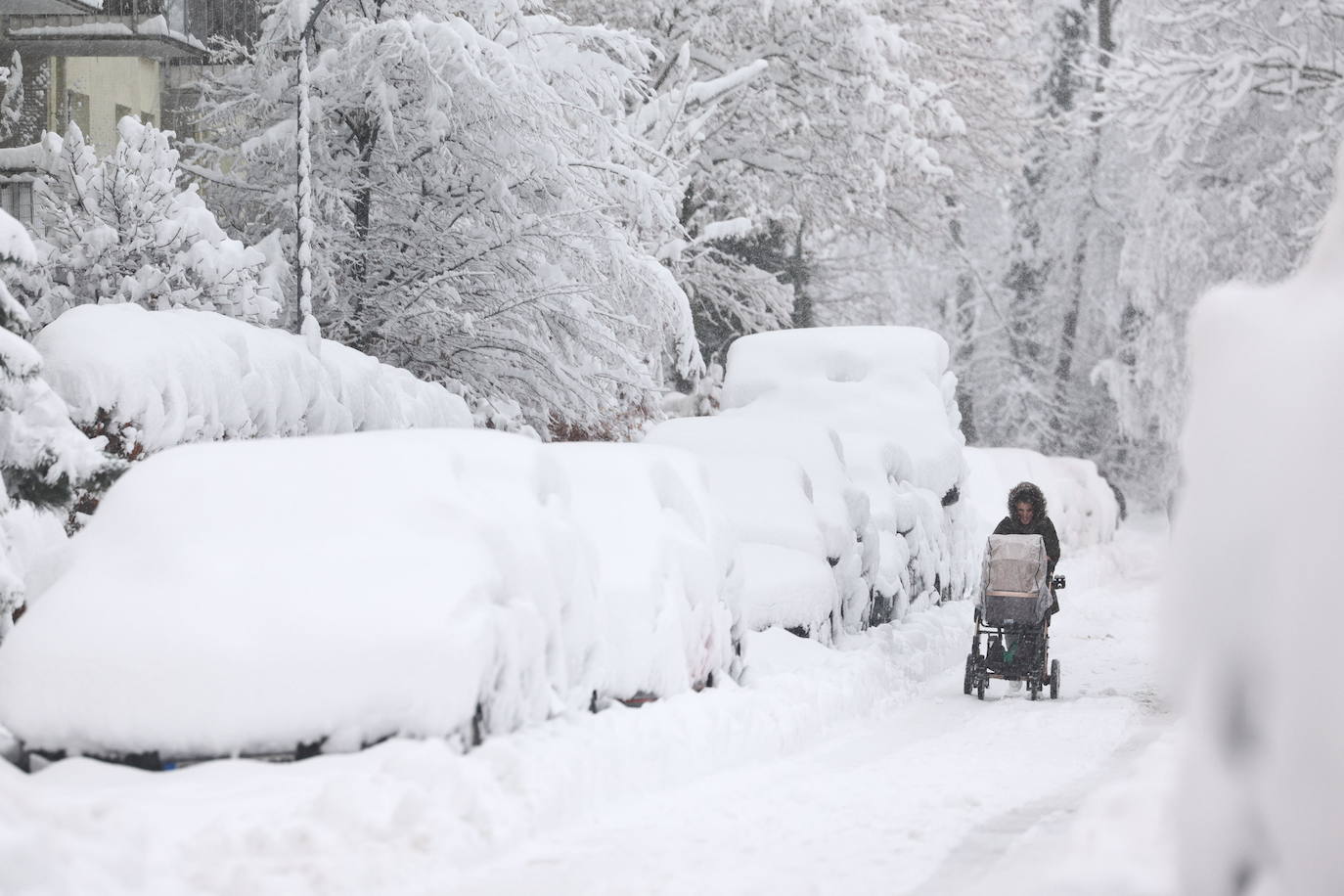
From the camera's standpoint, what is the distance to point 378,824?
642 centimetres

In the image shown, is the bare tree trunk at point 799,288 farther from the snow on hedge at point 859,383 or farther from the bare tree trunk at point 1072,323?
the snow on hedge at point 859,383

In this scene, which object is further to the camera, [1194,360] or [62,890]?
[62,890]

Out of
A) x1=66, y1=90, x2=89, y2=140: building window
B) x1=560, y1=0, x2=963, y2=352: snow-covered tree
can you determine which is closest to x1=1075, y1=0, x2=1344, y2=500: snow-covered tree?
x1=560, y1=0, x2=963, y2=352: snow-covered tree

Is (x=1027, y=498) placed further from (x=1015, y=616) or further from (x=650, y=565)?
(x=650, y=565)

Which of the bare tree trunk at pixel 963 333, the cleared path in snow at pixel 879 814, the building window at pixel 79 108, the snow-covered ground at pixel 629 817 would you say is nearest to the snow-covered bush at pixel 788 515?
the cleared path in snow at pixel 879 814

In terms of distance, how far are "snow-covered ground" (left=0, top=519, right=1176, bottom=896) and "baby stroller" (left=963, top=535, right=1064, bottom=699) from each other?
2.71 m

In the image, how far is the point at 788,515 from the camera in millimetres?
13438

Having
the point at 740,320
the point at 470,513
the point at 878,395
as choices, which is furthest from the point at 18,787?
the point at 740,320

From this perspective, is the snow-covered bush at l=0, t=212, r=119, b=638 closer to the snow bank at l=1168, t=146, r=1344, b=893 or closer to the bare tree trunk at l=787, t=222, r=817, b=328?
the snow bank at l=1168, t=146, r=1344, b=893

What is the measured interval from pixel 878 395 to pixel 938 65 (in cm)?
1421

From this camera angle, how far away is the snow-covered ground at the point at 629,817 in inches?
230

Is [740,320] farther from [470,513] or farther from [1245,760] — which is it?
[1245,760]

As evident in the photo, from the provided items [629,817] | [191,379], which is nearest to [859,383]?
[191,379]

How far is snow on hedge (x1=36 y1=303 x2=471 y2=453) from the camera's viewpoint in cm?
1091
